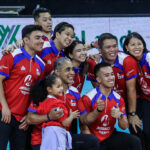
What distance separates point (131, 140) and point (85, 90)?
1.75 metres

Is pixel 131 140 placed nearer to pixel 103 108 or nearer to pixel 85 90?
pixel 103 108

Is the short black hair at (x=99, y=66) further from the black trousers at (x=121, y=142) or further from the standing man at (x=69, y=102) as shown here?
the black trousers at (x=121, y=142)

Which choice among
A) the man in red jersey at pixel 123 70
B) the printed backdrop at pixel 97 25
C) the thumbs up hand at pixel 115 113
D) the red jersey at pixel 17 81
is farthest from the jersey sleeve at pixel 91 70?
the printed backdrop at pixel 97 25

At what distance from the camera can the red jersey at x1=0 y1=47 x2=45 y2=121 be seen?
3.95 meters

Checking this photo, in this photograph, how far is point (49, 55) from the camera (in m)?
4.38

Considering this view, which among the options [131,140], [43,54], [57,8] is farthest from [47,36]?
[57,8]

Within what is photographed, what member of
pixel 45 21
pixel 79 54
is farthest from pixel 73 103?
pixel 45 21

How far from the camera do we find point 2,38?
587 centimetres

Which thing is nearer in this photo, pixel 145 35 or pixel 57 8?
pixel 145 35

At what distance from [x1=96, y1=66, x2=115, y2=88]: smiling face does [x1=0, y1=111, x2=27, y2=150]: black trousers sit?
102cm

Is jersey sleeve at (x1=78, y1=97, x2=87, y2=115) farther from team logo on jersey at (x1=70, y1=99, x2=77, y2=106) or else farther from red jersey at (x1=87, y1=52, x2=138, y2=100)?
red jersey at (x1=87, y1=52, x2=138, y2=100)

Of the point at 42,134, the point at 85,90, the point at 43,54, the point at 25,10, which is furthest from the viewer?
the point at 25,10

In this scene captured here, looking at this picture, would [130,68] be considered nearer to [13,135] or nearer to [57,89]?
[57,89]

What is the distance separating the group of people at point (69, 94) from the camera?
152 inches
